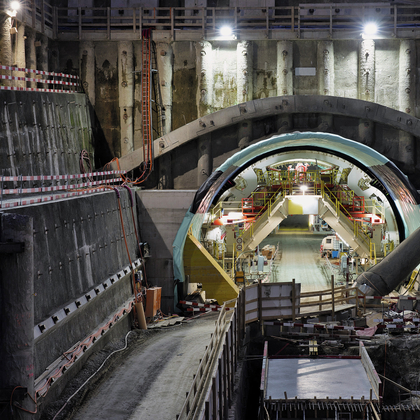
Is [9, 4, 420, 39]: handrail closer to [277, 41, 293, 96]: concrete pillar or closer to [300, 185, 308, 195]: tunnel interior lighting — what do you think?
[277, 41, 293, 96]: concrete pillar

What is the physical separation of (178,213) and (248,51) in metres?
5.63

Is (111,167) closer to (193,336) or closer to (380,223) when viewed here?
(193,336)

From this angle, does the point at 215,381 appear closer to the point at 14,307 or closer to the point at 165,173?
the point at 14,307

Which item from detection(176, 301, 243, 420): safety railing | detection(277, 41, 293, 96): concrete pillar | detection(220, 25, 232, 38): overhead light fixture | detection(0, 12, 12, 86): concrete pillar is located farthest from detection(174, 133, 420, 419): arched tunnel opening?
detection(0, 12, 12, 86): concrete pillar

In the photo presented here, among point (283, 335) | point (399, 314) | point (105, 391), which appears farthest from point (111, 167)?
point (399, 314)

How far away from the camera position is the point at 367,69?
16969 millimetres

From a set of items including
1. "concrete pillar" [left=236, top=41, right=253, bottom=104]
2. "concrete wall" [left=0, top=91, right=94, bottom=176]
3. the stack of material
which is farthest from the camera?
the stack of material

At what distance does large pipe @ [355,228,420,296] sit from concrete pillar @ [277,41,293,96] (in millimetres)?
6007

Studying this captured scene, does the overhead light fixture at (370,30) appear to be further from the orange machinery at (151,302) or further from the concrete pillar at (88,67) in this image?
the orange machinery at (151,302)

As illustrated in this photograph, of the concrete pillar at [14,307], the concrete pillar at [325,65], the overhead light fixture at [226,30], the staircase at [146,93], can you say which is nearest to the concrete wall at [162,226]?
the staircase at [146,93]

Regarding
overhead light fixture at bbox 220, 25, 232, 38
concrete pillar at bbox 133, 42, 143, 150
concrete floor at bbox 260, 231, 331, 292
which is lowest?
concrete floor at bbox 260, 231, 331, 292

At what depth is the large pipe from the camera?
634 inches

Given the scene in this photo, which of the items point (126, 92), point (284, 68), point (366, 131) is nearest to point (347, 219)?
point (366, 131)

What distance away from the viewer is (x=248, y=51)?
1692 cm
